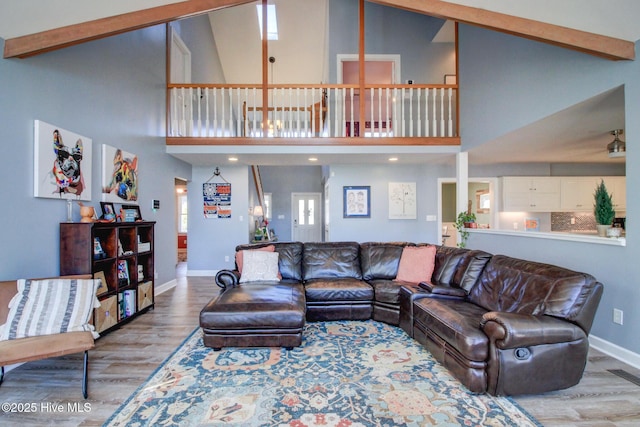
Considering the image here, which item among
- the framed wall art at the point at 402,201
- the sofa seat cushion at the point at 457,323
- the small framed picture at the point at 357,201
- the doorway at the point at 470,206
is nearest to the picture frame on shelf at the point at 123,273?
the sofa seat cushion at the point at 457,323

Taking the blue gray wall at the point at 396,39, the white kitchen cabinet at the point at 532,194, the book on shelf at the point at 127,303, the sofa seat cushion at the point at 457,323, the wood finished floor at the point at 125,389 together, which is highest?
the blue gray wall at the point at 396,39

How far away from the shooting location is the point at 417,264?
3703 mm

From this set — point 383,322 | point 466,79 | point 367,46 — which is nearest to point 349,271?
point 383,322

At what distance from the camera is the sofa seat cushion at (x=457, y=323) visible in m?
2.03

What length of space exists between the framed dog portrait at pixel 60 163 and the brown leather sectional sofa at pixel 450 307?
171cm

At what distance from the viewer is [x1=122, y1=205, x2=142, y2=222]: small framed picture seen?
3822mm

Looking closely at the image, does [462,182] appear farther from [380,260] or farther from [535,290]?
[535,290]

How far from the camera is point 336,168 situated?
6285mm

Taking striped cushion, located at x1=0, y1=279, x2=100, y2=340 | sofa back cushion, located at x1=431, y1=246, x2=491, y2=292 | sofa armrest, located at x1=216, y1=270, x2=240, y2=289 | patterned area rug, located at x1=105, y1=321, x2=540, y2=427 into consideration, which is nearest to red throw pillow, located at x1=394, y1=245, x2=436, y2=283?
→ sofa back cushion, located at x1=431, y1=246, x2=491, y2=292

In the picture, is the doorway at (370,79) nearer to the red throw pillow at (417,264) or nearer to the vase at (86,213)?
the red throw pillow at (417,264)

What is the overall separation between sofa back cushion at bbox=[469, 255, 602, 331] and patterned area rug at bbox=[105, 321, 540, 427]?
0.70 meters

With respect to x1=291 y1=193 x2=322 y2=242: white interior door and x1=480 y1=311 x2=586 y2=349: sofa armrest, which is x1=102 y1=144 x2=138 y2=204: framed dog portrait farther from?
x1=291 y1=193 x2=322 y2=242: white interior door

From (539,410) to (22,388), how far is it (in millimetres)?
3588

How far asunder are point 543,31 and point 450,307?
2462 millimetres
